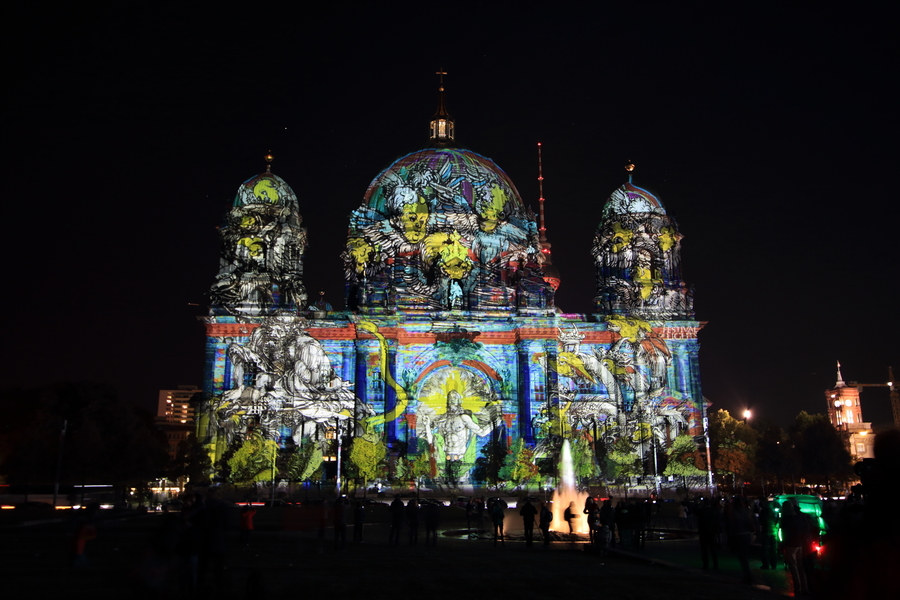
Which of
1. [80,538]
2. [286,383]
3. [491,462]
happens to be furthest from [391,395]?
[80,538]

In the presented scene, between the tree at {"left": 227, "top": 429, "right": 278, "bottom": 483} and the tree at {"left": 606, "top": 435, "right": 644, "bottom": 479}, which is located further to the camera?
the tree at {"left": 606, "top": 435, "right": 644, "bottom": 479}

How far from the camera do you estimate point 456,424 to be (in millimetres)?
65375

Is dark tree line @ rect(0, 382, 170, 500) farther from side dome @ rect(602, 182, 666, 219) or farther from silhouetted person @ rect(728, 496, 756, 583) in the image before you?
side dome @ rect(602, 182, 666, 219)

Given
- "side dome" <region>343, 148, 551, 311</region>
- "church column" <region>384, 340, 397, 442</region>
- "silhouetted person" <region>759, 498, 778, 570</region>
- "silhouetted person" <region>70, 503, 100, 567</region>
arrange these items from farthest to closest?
"side dome" <region>343, 148, 551, 311</region> < "church column" <region>384, 340, 397, 442</region> < "silhouetted person" <region>759, 498, 778, 570</region> < "silhouetted person" <region>70, 503, 100, 567</region>

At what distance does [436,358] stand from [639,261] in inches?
781

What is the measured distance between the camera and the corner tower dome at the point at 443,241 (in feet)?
227

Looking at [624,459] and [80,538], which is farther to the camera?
[624,459]

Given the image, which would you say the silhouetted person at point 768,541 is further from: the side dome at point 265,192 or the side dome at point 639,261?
the side dome at point 265,192

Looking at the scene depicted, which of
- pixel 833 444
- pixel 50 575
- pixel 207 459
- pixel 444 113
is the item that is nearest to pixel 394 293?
pixel 207 459

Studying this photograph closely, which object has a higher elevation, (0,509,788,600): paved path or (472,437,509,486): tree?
(472,437,509,486): tree

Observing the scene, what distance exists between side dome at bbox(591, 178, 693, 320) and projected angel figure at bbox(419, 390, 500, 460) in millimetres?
14547

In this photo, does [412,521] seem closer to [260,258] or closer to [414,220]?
[260,258]

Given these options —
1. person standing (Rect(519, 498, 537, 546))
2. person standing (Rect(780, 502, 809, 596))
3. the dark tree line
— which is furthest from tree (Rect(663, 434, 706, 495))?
person standing (Rect(780, 502, 809, 596))

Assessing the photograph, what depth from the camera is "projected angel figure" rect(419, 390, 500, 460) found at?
65.1 meters
